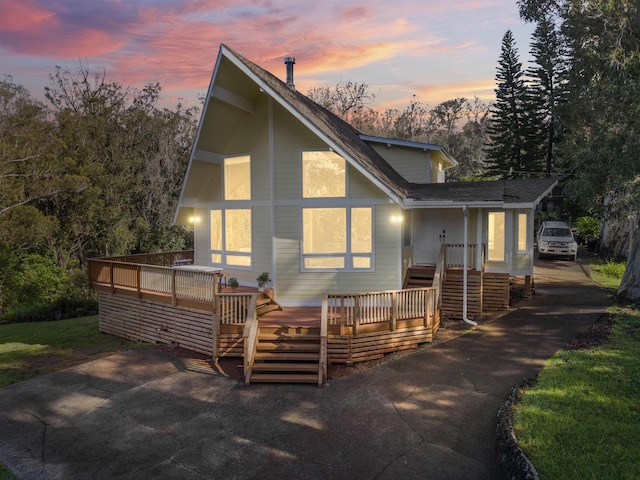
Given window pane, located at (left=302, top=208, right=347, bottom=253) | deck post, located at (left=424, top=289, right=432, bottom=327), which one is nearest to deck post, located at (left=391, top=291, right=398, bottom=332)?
deck post, located at (left=424, top=289, right=432, bottom=327)

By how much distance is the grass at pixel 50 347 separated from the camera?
33.3 feet

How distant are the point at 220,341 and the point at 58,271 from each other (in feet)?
59.5

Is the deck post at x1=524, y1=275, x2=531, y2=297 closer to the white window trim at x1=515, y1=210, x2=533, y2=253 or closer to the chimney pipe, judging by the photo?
the white window trim at x1=515, y1=210, x2=533, y2=253

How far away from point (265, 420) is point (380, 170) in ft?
28.6

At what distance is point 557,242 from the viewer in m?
23.5

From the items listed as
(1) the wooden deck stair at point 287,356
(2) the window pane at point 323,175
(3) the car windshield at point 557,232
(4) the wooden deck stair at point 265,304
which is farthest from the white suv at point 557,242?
(1) the wooden deck stair at point 287,356

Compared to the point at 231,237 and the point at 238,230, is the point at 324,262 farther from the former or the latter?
the point at 231,237

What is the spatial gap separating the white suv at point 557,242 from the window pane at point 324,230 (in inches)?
692

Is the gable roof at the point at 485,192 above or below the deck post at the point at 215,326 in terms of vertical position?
above

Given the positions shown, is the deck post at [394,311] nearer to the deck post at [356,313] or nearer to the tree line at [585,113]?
the deck post at [356,313]

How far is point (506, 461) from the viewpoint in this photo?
17.1ft

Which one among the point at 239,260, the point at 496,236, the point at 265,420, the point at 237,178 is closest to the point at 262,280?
the point at 239,260

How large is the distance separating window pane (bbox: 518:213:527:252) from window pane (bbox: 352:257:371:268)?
20.4 feet

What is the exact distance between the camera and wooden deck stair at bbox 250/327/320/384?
815cm
